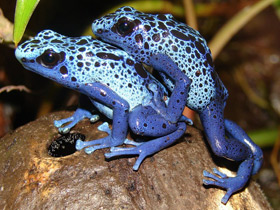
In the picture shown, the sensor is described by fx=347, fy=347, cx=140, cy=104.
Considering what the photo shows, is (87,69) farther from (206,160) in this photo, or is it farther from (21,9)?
(206,160)

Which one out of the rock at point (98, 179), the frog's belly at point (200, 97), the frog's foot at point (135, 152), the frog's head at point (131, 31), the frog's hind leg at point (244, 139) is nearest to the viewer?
the rock at point (98, 179)

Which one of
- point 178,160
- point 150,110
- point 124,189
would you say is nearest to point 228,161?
point 178,160

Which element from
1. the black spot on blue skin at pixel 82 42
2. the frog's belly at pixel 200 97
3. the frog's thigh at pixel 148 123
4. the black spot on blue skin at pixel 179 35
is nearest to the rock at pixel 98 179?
the frog's thigh at pixel 148 123

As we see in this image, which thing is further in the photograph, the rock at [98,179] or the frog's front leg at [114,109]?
the frog's front leg at [114,109]

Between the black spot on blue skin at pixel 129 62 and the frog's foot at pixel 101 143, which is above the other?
the black spot on blue skin at pixel 129 62

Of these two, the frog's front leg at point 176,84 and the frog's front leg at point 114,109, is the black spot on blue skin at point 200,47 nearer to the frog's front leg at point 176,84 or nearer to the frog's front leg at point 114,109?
the frog's front leg at point 176,84

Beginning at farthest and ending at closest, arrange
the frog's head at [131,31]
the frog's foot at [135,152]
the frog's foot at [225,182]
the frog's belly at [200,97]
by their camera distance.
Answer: the frog's belly at [200,97] → the frog's head at [131,31] → the frog's foot at [225,182] → the frog's foot at [135,152]

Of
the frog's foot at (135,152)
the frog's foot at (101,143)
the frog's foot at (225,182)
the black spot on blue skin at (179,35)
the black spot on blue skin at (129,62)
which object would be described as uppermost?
the black spot on blue skin at (179,35)

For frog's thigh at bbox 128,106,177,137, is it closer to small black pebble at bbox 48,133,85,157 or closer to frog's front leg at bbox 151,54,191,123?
frog's front leg at bbox 151,54,191,123
